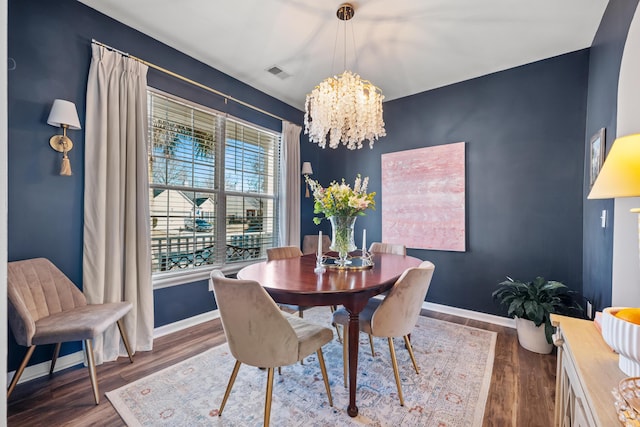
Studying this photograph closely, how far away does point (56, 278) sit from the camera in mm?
1930

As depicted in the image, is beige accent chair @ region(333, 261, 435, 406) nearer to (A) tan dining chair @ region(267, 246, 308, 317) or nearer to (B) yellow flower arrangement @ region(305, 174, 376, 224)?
(B) yellow flower arrangement @ region(305, 174, 376, 224)

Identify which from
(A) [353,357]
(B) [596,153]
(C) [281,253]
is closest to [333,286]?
(A) [353,357]

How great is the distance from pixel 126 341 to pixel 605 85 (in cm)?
408

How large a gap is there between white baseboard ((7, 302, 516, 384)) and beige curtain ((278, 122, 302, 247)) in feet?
4.37

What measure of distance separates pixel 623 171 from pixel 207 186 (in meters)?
3.08

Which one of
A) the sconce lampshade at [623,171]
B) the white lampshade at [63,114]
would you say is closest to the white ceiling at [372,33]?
the white lampshade at [63,114]

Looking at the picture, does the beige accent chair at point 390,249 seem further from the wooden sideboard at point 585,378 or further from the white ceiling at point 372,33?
the white ceiling at point 372,33

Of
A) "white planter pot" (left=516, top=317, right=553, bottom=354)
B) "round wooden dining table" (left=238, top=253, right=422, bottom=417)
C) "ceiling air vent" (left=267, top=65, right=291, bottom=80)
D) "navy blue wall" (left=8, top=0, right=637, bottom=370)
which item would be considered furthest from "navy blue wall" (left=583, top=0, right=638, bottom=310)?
"ceiling air vent" (left=267, top=65, right=291, bottom=80)

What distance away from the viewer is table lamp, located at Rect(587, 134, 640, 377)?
75 centimetres

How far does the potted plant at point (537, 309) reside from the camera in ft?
7.50

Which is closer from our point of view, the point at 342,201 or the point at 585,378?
the point at 585,378

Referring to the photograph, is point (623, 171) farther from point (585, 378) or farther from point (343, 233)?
point (343, 233)

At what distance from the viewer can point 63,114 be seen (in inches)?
75.5

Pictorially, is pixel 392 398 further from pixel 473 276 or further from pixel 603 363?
pixel 473 276
